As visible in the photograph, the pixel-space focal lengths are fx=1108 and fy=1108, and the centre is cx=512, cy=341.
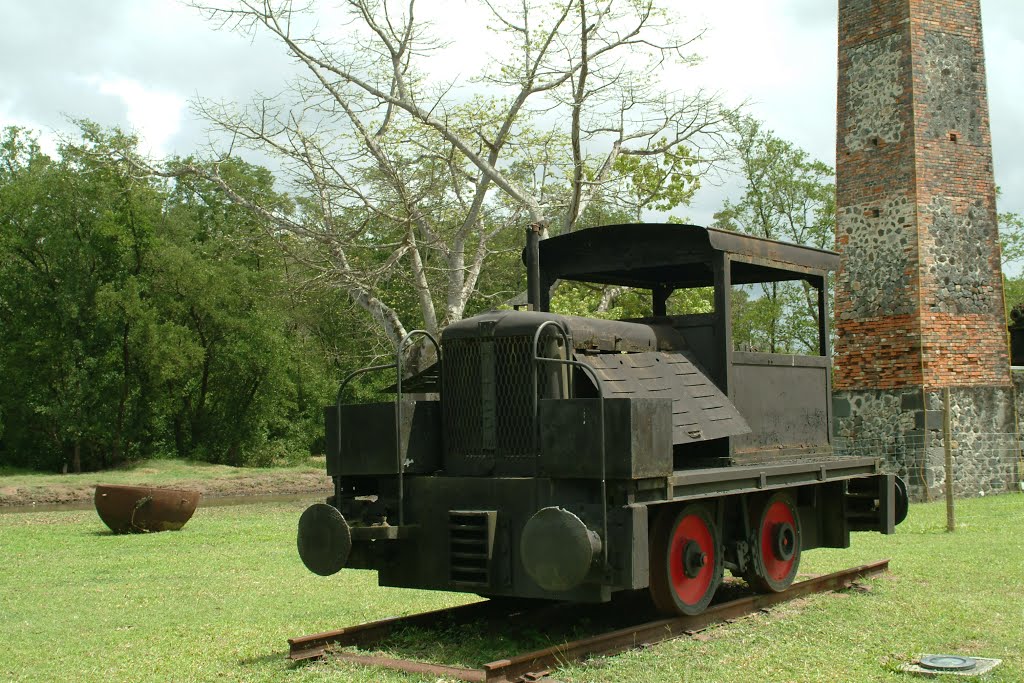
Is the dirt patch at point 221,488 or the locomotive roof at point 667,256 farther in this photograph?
the dirt patch at point 221,488

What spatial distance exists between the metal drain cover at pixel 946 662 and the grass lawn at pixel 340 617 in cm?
17

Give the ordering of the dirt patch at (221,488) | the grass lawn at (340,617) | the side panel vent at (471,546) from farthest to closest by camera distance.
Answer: the dirt patch at (221,488) < the side panel vent at (471,546) < the grass lawn at (340,617)

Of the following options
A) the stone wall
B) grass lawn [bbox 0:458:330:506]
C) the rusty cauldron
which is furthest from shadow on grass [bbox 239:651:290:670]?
grass lawn [bbox 0:458:330:506]

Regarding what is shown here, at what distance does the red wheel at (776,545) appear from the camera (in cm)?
873

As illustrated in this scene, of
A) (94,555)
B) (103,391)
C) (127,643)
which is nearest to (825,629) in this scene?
(127,643)

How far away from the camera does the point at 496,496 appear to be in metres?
7.21

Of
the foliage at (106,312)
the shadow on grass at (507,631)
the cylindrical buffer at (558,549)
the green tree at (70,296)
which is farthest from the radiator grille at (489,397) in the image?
the green tree at (70,296)

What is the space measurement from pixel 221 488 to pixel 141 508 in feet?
52.4

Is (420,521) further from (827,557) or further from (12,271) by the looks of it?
(12,271)

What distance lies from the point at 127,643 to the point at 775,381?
5534 millimetres

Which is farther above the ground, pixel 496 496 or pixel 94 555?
pixel 496 496

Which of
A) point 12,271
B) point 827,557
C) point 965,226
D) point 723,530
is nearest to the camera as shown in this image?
point 723,530

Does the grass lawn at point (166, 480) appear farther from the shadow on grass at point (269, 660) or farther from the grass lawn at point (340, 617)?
the shadow on grass at point (269, 660)

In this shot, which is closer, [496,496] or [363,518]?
[496,496]
